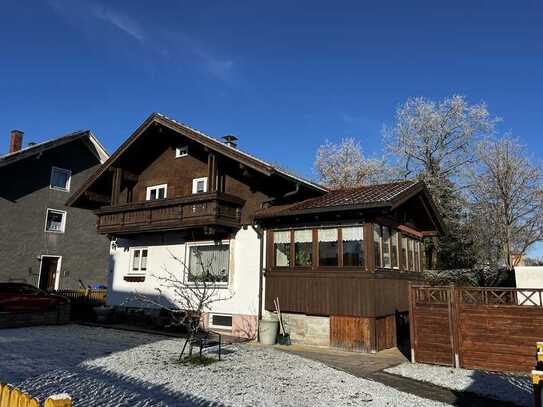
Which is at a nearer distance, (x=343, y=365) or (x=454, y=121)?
(x=343, y=365)

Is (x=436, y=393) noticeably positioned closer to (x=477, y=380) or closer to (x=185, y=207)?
(x=477, y=380)

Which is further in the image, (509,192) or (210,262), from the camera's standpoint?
(509,192)

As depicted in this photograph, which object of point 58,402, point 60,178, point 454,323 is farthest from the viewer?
point 60,178

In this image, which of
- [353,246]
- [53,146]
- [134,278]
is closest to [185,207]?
[134,278]

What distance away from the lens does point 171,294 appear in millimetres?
17344

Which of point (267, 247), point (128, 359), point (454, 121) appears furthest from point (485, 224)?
point (128, 359)

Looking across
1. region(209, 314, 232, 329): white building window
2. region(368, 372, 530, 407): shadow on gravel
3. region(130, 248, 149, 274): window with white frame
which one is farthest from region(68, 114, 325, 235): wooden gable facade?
region(368, 372, 530, 407): shadow on gravel

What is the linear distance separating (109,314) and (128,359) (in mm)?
8859

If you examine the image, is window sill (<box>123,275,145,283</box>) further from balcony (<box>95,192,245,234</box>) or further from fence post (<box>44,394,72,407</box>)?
fence post (<box>44,394,72,407</box>)

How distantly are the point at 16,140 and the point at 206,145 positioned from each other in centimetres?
1935

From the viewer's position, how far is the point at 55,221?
27297 millimetres

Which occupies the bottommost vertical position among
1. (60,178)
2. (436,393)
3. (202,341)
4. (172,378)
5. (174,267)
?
(436,393)

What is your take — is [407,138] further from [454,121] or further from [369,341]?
[369,341]

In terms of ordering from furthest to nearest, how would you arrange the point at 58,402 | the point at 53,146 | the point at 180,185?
1. the point at 53,146
2. the point at 180,185
3. the point at 58,402
